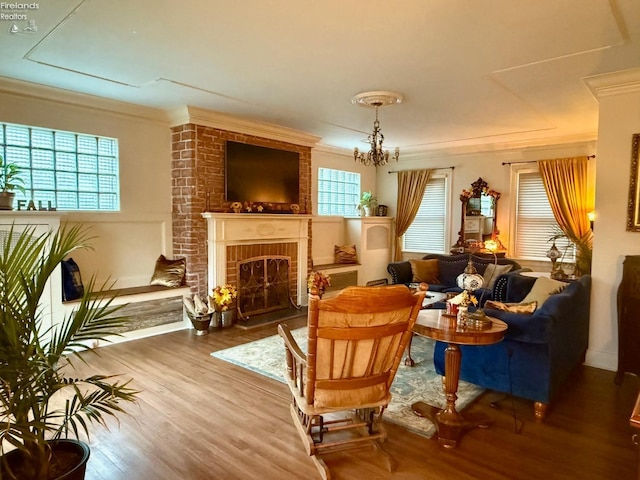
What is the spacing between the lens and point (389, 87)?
3.97m

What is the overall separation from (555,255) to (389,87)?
12.2 feet

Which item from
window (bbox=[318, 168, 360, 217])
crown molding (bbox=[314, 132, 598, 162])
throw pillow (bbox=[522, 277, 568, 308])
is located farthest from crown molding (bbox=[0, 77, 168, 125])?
throw pillow (bbox=[522, 277, 568, 308])

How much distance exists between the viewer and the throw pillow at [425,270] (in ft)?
21.1

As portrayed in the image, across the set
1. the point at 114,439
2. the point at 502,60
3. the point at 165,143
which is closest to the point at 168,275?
the point at 165,143

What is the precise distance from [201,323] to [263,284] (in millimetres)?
1234

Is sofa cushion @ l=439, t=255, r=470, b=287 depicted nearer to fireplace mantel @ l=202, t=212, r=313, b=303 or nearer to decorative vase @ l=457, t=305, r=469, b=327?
fireplace mantel @ l=202, t=212, r=313, b=303

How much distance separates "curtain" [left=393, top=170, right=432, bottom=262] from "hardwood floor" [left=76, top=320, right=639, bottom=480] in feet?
15.0

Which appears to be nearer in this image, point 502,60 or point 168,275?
point 502,60

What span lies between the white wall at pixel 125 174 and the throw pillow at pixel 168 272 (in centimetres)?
11

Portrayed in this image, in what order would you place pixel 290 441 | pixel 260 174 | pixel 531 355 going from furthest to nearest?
1. pixel 260 174
2. pixel 531 355
3. pixel 290 441

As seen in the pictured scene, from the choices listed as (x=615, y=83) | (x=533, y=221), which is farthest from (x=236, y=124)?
(x=533, y=221)

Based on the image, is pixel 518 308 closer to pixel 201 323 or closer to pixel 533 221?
pixel 201 323

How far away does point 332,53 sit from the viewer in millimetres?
3176

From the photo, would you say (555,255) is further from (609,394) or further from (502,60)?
(502,60)
